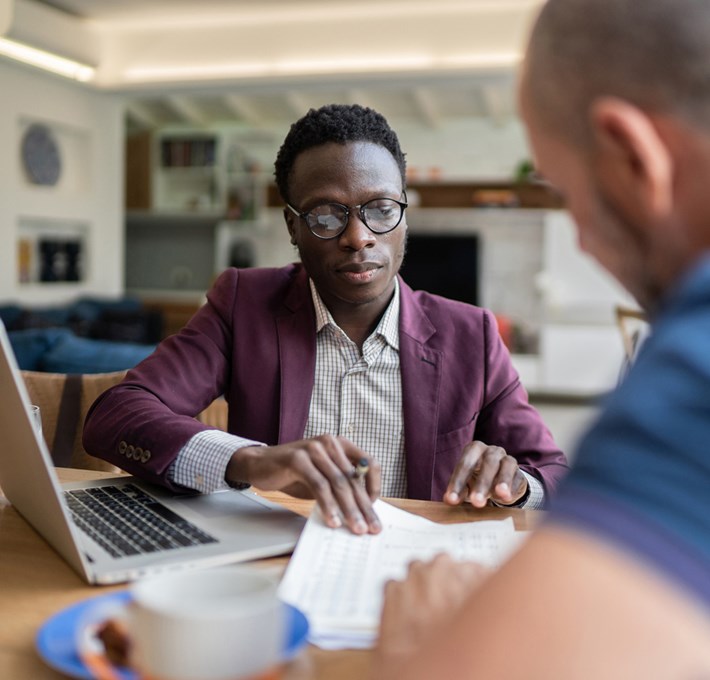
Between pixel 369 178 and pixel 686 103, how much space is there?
1064 mm

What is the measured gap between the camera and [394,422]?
1513 mm

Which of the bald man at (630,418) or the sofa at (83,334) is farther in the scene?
the sofa at (83,334)

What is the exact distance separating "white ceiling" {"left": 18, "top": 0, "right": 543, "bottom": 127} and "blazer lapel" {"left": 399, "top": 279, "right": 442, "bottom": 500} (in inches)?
200

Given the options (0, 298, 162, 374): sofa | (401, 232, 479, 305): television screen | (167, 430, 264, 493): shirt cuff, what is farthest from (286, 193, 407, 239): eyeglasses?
(401, 232, 479, 305): television screen

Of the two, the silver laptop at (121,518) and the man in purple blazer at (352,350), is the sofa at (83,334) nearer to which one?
the man in purple blazer at (352,350)

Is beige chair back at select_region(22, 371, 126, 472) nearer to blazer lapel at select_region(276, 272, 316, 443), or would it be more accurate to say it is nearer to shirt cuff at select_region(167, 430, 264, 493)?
blazer lapel at select_region(276, 272, 316, 443)

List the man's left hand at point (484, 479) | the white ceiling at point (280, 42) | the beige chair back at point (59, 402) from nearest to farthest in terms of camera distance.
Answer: the man's left hand at point (484, 479), the beige chair back at point (59, 402), the white ceiling at point (280, 42)

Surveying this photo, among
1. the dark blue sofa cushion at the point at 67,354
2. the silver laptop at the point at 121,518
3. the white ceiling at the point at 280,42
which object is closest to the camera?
the silver laptop at the point at 121,518

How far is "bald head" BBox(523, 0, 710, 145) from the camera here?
0.45 m

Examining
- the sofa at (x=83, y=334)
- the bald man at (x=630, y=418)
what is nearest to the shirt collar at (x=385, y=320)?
the bald man at (x=630, y=418)

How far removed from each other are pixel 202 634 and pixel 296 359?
108 centimetres

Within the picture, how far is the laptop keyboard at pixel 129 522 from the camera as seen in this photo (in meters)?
0.94

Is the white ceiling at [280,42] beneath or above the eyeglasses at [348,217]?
above

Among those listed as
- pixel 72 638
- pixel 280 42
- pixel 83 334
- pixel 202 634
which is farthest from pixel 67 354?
pixel 280 42
